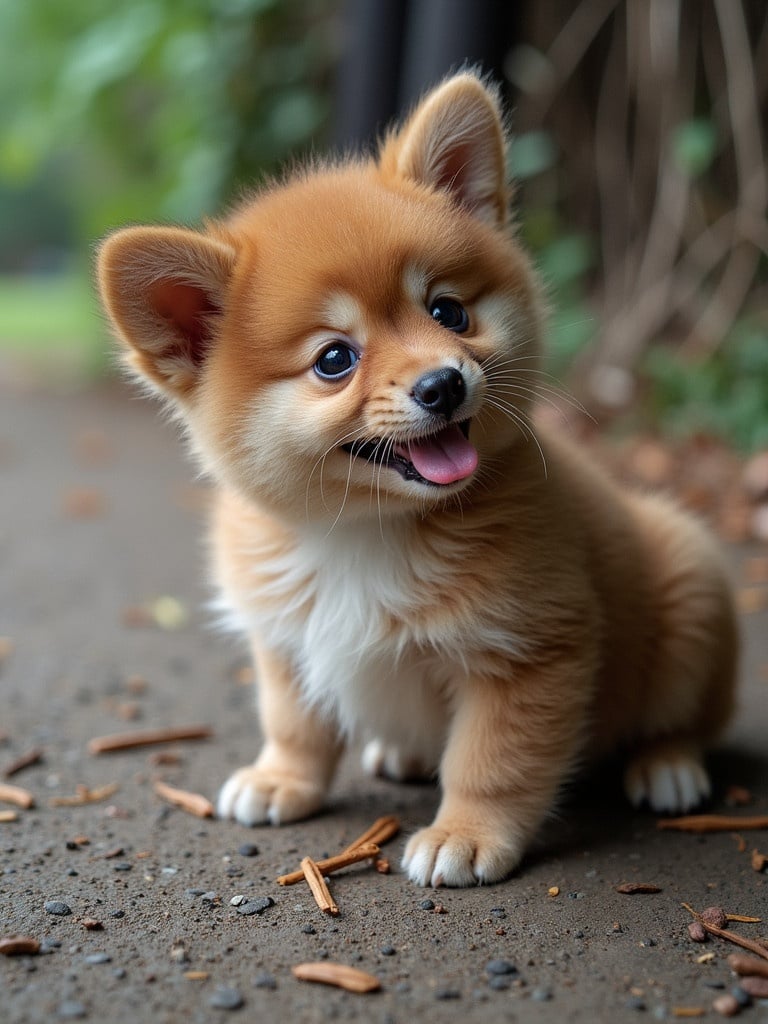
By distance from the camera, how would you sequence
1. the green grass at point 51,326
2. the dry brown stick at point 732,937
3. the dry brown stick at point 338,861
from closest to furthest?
1. the dry brown stick at point 732,937
2. the dry brown stick at point 338,861
3. the green grass at point 51,326

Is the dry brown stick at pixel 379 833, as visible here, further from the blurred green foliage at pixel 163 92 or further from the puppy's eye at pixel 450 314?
the blurred green foliage at pixel 163 92

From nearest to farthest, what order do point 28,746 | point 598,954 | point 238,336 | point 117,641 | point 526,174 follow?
point 598,954
point 238,336
point 28,746
point 117,641
point 526,174

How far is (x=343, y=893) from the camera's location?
2229mm

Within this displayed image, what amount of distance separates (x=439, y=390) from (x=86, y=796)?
151 cm

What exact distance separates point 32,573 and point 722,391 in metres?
3.84

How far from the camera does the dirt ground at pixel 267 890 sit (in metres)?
1.82

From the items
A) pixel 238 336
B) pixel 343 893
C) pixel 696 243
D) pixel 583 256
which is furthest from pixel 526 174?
pixel 343 893

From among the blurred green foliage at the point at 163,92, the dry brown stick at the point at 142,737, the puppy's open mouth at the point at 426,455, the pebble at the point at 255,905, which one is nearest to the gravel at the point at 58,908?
the pebble at the point at 255,905

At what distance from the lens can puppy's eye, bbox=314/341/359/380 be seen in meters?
2.21

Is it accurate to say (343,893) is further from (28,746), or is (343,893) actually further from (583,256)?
(583,256)

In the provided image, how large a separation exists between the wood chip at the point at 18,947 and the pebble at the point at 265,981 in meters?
0.44

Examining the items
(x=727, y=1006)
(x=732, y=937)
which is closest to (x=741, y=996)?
(x=727, y=1006)

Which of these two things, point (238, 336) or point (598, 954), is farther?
point (238, 336)

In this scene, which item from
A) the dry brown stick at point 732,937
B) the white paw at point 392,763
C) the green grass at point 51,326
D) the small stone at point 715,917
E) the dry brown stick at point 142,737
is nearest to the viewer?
the dry brown stick at point 732,937
